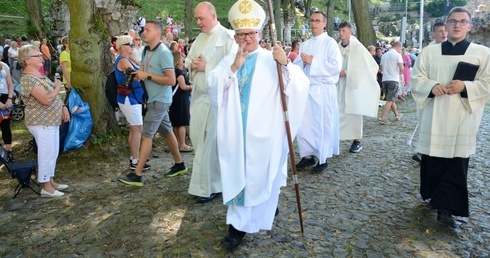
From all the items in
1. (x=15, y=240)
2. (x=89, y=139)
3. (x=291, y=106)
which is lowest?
(x=15, y=240)

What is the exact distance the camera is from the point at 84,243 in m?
4.07

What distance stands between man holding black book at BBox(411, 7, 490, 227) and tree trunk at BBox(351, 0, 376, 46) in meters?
10.4

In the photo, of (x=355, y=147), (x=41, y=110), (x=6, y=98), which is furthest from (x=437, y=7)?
(x=41, y=110)

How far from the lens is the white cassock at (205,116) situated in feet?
15.6

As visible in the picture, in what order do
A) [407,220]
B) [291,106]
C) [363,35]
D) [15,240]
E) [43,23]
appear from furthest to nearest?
1. [43,23]
2. [363,35]
3. [407,220]
4. [15,240]
5. [291,106]

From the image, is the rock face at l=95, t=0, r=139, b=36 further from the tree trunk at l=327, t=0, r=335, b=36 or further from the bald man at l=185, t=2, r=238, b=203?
the tree trunk at l=327, t=0, r=335, b=36

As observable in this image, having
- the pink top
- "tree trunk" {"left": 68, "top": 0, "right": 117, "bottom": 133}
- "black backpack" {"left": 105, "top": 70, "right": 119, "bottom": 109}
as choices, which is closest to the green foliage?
the pink top

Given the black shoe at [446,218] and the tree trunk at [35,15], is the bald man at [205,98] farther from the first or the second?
the tree trunk at [35,15]

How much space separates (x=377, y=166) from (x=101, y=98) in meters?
4.46

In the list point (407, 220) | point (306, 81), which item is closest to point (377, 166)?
point (407, 220)

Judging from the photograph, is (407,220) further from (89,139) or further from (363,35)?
(363,35)

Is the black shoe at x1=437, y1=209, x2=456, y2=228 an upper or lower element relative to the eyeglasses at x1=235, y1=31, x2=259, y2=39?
lower

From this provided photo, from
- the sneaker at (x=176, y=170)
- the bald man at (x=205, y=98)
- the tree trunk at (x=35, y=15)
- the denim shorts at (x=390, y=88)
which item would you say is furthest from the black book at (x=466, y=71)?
the tree trunk at (x=35, y=15)

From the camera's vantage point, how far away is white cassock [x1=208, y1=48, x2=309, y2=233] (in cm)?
376
